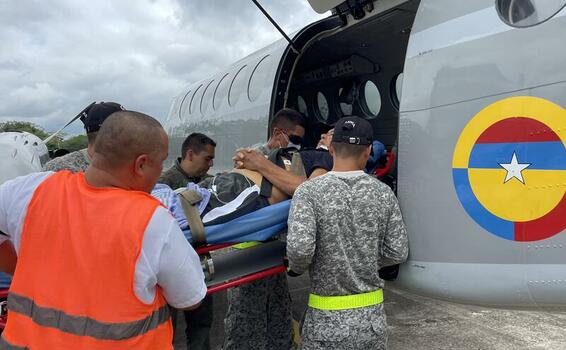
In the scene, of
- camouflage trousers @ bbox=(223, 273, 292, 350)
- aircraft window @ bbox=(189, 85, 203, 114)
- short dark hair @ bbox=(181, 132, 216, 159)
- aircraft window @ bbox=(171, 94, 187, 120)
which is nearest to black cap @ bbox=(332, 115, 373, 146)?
camouflage trousers @ bbox=(223, 273, 292, 350)

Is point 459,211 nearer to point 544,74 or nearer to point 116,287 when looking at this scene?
point 544,74

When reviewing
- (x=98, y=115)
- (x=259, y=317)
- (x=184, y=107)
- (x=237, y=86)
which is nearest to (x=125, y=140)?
(x=98, y=115)

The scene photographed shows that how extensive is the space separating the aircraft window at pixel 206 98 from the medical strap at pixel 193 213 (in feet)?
19.2

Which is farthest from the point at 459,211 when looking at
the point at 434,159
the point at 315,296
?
the point at 315,296

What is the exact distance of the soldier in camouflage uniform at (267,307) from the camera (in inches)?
151

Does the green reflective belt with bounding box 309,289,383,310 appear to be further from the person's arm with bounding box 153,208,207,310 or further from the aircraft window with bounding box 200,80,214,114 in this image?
the aircraft window with bounding box 200,80,214,114

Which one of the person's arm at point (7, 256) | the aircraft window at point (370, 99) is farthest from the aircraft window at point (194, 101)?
the person's arm at point (7, 256)

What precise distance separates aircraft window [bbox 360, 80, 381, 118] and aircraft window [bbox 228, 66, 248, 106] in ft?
6.23

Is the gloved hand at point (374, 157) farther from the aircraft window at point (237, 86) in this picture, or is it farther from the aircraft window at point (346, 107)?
the aircraft window at point (346, 107)

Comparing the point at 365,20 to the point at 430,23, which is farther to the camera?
the point at 365,20

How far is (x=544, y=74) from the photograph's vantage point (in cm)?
248

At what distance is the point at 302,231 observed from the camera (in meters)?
2.47

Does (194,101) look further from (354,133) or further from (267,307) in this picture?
(354,133)

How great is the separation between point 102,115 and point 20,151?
12.3 feet
